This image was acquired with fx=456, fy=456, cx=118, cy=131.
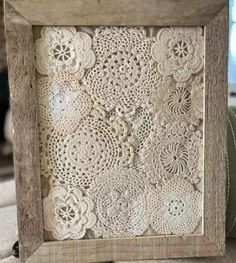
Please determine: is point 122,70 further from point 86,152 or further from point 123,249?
point 123,249

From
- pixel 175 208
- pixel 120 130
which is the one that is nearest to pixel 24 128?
pixel 120 130

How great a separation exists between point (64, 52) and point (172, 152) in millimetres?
184

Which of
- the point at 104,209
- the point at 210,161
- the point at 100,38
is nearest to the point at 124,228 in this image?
the point at 104,209

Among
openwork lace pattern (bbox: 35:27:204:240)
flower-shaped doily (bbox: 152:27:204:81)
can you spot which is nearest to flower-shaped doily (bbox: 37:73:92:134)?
openwork lace pattern (bbox: 35:27:204:240)

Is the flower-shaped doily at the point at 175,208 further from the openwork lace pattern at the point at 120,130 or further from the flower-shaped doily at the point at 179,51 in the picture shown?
the flower-shaped doily at the point at 179,51

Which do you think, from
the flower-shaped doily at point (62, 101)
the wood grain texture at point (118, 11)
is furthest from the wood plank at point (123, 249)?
the wood grain texture at point (118, 11)

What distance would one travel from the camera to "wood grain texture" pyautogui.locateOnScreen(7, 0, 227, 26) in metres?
0.54

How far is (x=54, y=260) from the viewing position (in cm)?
58

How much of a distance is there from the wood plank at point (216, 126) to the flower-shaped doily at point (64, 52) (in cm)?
15

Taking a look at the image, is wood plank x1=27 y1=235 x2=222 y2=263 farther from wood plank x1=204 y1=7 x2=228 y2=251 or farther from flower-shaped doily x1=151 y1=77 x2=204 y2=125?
flower-shaped doily x1=151 y1=77 x2=204 y2=125

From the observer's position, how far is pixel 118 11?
0.55 metres

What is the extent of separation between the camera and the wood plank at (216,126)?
0.57 metres

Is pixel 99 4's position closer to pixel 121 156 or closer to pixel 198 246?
pixel 121 156

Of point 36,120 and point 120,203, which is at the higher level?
point 36,120
